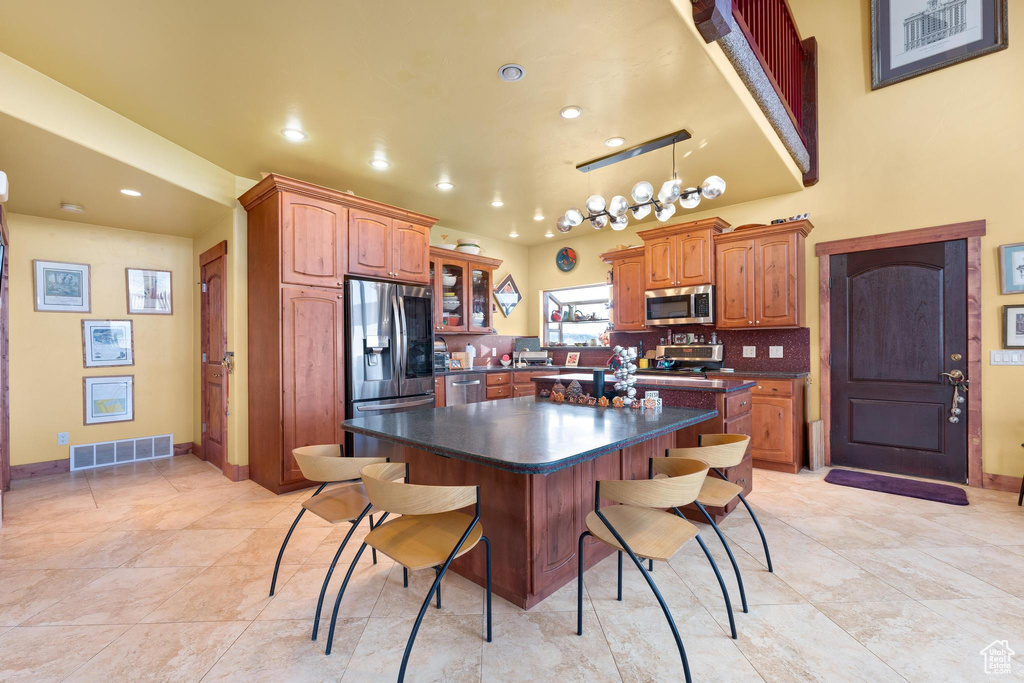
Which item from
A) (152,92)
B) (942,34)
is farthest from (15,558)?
(942,34)

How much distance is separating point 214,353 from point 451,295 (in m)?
2.49

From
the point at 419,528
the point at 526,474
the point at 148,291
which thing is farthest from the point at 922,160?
the point at 148,291

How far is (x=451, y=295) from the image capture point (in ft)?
17.3

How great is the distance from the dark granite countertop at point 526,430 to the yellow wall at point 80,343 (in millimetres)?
3748

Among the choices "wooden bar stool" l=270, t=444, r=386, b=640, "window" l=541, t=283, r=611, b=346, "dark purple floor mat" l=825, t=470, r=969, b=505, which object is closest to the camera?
"wooden bar stool" l=270, t=444, r=386, b=640

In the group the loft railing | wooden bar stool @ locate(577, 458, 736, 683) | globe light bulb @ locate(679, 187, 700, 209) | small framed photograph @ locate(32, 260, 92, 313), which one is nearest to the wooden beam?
the loft railing

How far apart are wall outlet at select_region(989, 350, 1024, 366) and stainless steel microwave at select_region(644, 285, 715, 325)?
2.08 m

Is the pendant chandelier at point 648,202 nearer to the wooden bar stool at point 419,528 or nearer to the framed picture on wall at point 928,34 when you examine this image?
the wooden bar stool at point 419,528

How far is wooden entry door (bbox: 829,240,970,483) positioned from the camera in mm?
3613

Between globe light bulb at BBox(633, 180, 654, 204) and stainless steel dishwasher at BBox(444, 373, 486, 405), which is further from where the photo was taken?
stainless steel dishwasher at BBox(444, 373, 486, 405)

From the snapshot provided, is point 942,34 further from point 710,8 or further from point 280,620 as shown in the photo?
point 280,620

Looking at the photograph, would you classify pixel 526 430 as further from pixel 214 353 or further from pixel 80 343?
pixel 80 343

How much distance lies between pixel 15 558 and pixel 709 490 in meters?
3.75

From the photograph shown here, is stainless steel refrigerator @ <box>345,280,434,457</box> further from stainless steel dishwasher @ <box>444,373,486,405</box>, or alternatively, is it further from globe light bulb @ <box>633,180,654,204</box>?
globe light bulb @ <box>633,180,654,204</box>
